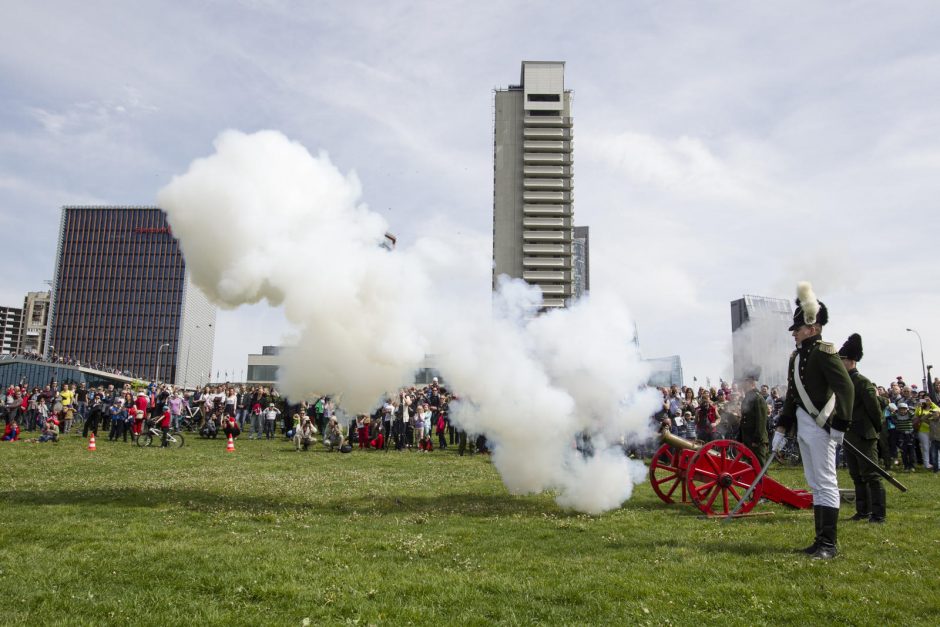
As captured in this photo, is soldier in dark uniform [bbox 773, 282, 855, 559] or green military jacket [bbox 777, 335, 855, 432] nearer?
soldier in dark uniform [bbox 773, 282, 855, 559]

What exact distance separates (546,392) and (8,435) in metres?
24.4

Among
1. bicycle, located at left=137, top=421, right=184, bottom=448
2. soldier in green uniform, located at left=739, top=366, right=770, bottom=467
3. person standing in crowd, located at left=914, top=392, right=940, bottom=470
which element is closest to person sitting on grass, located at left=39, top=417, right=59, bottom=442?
bicycle, located at left=137, top=421, right=184, bottom=448

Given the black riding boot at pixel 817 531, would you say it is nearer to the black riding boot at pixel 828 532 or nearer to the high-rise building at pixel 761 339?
the black riding boot at pixel 828 532

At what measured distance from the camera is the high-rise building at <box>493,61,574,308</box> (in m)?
135

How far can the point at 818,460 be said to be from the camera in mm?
8398

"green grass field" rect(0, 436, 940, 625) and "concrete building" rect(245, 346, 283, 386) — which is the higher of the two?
"concrete building" rect(245, 346, 283, 386)

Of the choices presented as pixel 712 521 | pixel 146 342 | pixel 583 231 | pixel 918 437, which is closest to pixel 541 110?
pixel 583 231

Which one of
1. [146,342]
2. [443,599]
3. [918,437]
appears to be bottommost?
[443,599]

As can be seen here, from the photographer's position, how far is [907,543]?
27.7ft

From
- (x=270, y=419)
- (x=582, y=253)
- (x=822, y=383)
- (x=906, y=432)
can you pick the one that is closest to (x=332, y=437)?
(x=270, y=419)

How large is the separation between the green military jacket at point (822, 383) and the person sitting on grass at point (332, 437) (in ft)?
54.1

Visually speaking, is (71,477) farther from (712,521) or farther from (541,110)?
(541,110)

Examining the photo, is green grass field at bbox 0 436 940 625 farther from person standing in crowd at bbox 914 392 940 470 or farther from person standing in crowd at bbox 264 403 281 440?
person standing in crowd at bbox 264 403 281 440

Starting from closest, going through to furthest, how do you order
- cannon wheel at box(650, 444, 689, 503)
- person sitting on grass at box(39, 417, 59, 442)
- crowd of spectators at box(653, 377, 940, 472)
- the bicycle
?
1. cannon wheel at box(650, 444, 689, 503)
2. crowd of spectators at box(653, 377, 940, 472)
3. the bicycle
4. person sitting on grass at box(39, 417, 59, 442)
